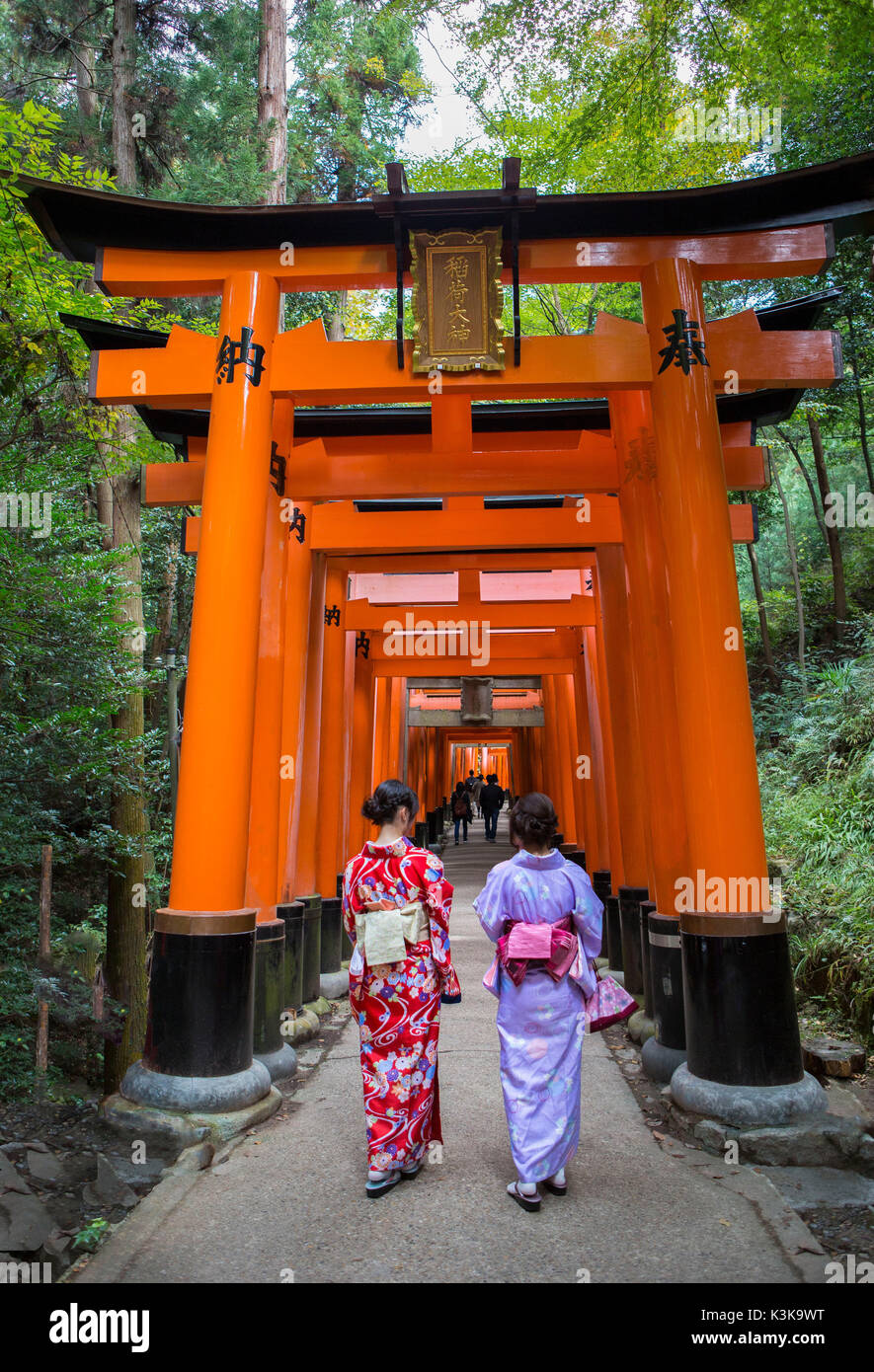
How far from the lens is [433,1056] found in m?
3.59

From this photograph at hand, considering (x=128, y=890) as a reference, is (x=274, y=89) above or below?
above

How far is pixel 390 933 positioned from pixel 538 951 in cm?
63

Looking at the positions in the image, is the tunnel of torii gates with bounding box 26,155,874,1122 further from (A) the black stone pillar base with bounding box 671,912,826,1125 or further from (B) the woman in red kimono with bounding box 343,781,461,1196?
→ (B) the woman in red kimono with bounding box 343,781,461,1196

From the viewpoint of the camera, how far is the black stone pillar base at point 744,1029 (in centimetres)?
379

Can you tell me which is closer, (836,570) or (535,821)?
(535,821)

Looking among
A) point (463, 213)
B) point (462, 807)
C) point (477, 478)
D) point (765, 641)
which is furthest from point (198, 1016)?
point (462, 807)

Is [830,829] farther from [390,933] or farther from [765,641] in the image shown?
[765,641]

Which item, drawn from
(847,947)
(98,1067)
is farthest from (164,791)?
(847,947)

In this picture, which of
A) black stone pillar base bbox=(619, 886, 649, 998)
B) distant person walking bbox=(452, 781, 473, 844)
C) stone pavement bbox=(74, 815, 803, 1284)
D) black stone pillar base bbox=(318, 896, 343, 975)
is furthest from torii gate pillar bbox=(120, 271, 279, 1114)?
distant person walking bbox=(452, 781, 473, 844)

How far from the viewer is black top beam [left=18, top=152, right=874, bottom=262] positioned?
14.5ft

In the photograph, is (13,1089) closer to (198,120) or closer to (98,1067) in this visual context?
(98,1067)

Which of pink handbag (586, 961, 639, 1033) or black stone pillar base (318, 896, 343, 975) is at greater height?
pink handbag (586, 961, 639, 1033)

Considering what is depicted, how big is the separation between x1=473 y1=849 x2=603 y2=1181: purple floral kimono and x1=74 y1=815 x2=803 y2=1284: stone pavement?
25 centimetres

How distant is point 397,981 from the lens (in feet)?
11.7
